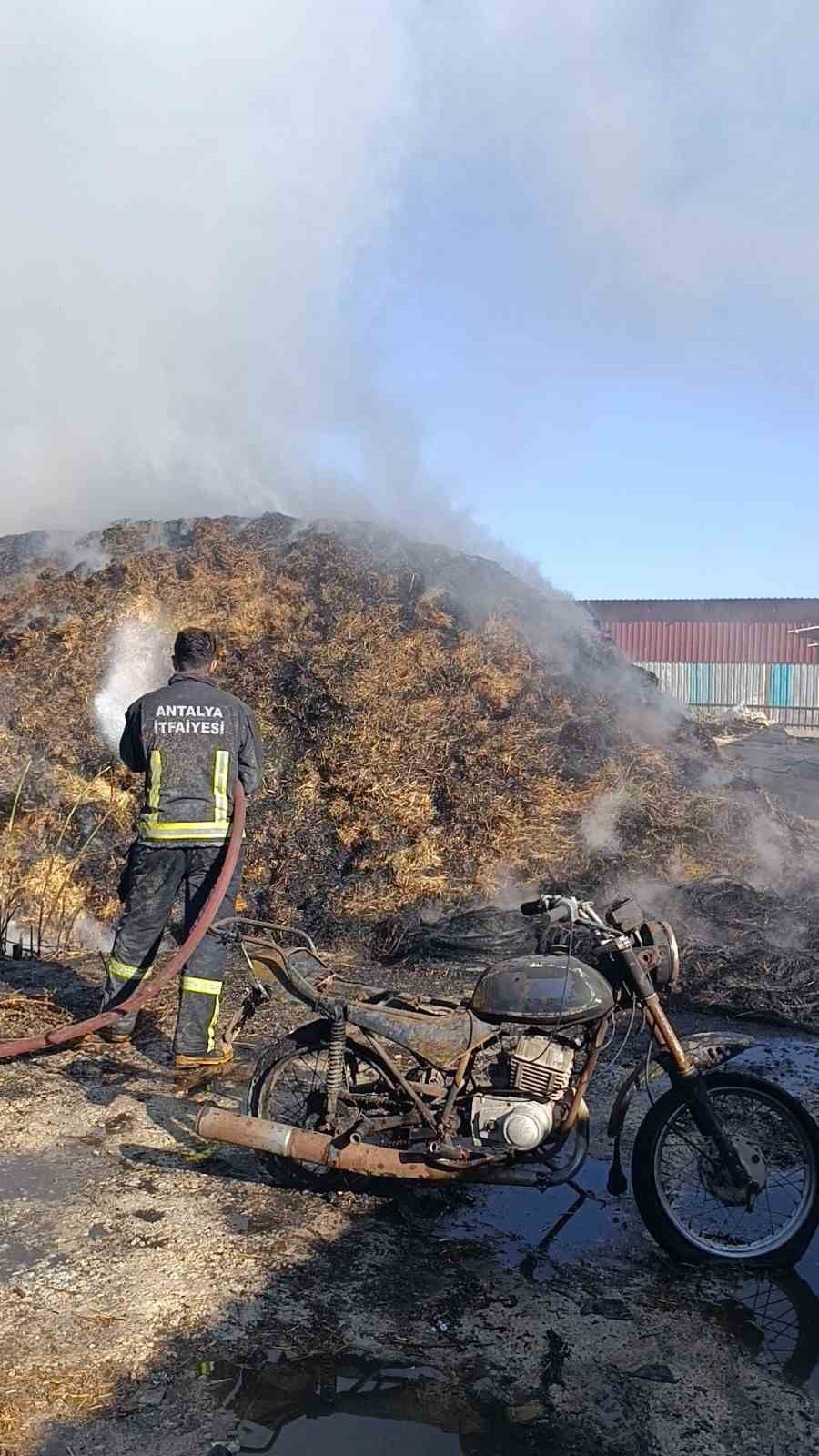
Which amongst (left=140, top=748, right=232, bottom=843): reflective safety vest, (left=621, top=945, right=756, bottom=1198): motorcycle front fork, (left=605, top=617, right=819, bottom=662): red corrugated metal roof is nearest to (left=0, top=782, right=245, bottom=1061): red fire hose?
(left=140, top=748, right=232, bottom=843): reflective safety vest

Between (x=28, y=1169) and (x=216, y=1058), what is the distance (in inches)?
46.4

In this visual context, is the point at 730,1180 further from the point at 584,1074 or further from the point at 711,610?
the point at 711,610

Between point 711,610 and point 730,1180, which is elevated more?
point 711,610

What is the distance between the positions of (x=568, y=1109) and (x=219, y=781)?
2511mm

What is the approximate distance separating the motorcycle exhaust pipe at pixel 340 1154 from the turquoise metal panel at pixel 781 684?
29774 mm

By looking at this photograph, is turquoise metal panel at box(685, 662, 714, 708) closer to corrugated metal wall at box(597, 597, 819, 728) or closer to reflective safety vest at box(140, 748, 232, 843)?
corrugated metal wall at box(597, 597, 819, 728)

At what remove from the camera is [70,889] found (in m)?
8.18

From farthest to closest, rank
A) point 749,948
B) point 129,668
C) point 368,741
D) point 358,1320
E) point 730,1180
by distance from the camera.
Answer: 1. point 129,668
2. point 368,741
3. point 749,948
4. point 730,1180
5. point 358,1320

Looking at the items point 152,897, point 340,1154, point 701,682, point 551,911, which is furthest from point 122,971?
point 701,682

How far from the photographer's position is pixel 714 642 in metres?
32.8

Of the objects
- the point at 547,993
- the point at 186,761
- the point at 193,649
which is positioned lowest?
the point at 547,993

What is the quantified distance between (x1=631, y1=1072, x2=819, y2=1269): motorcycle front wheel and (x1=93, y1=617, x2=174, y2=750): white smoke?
7127 mm

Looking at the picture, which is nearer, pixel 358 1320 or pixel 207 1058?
pixel 358 1320

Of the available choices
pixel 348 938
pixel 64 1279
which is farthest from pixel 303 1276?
pixel 348 938
